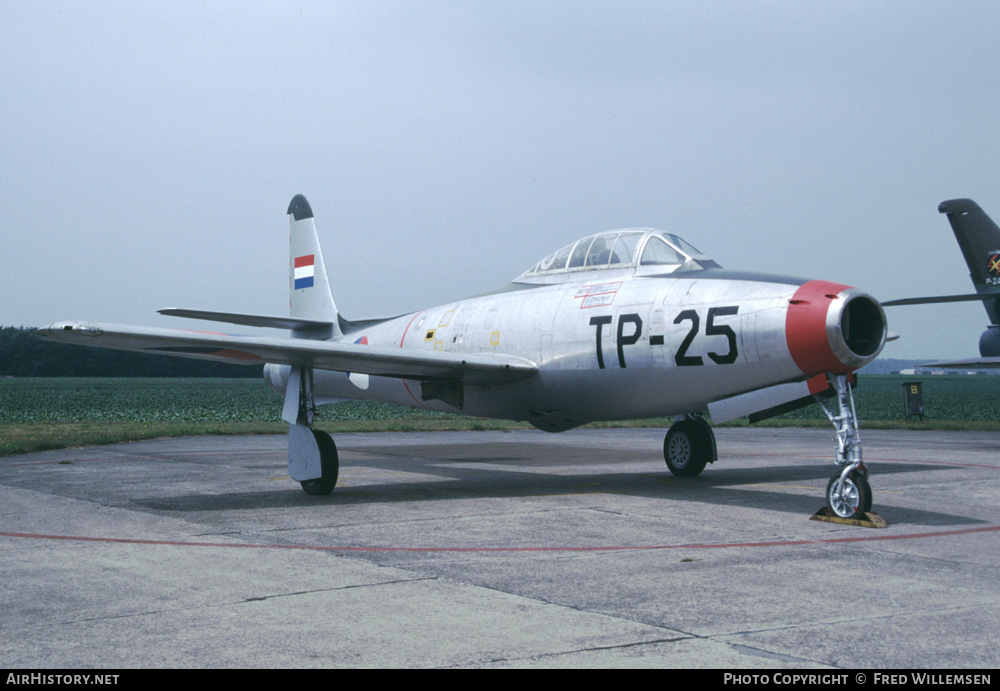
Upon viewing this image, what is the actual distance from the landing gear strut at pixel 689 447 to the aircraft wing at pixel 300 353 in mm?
2807

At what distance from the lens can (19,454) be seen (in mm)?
18047

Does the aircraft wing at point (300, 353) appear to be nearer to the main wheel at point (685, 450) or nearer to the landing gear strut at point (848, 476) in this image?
the main wheel at point (685, 450)

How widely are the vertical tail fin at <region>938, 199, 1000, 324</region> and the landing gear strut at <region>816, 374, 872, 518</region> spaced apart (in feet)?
59.2

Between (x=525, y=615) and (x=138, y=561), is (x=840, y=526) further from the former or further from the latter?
(x=138, y=561)

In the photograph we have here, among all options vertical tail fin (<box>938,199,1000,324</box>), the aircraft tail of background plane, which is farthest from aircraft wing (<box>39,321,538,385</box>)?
vertical tail fin (<box>938,199,1000,324</box>)

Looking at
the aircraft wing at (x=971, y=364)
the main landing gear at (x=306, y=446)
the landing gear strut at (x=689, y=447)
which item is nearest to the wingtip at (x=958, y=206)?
the aircraft wing at (x=971, y=364)

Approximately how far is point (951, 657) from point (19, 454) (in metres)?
18.1

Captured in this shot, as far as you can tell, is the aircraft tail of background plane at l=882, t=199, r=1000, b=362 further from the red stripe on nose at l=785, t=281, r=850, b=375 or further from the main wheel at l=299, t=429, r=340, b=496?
the main wheel at l=299, t=429, r=340, b=496

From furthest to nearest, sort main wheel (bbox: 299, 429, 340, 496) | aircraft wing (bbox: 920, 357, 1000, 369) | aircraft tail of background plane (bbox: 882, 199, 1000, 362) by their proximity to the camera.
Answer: aircraft tail of background plane (bbox: 882, 199, 1000, 362)
aircraft wing (bbox: 920, 357, 1000, 369)
main wheel (bbox: 299, 429, 340, 496)

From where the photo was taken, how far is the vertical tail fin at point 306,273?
18.0 m

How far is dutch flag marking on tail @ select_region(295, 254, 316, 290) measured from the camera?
18359 millimetres

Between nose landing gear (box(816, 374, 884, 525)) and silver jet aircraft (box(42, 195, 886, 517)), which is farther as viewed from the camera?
silver jet aircraft (box(42, 195, 886, 517))

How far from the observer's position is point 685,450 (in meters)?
13.5

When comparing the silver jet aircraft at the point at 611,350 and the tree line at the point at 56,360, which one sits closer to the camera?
the silver jet aircraft at the point at 611,350
